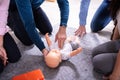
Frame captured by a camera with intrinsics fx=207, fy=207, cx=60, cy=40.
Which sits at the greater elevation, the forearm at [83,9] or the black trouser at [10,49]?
the forearm at [83,9]

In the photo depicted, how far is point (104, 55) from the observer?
1112mm

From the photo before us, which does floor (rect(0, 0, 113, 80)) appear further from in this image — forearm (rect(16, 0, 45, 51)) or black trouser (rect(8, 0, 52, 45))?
forearm (rect(16, 0, 45, 51))

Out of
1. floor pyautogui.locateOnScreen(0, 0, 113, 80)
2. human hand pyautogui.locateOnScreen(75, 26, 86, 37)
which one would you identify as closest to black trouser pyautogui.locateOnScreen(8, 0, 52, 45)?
floor pyautogui.locateOnScreen(0, 0, 113, 80)

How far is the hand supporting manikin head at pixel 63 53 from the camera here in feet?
3.67

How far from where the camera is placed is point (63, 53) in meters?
1.17

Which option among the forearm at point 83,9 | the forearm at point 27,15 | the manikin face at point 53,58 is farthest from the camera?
the forearm at point 83,9

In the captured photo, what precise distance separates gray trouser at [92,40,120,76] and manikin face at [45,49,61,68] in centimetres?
20

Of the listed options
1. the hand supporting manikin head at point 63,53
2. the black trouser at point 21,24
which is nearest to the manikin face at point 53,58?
the hand supporting manikin head at point 63,53

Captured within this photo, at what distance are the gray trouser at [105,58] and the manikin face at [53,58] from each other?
0.66 feet

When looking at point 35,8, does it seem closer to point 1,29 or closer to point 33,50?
point 33,50

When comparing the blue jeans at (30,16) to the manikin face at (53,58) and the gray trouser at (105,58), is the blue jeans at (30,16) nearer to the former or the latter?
the manikin face at (53,58)

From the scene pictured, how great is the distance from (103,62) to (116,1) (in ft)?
1.04

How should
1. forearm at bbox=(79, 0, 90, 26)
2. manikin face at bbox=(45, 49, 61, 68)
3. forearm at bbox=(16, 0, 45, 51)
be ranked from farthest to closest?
forearm at bbox=(79, 0, 90, 26) → manikin face at bbox=(45, 49, 61, 68) → forearm at bbox=(16, 0, 45, 51)

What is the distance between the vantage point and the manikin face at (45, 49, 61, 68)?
3.64ft
